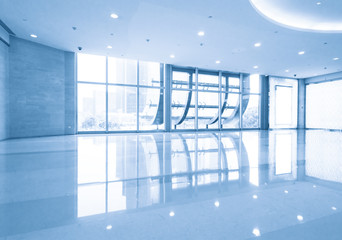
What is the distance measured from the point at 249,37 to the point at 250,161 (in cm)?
574

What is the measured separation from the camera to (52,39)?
26.1ft

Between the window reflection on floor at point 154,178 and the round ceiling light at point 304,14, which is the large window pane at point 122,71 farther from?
the window reflection on floor at point 154,178

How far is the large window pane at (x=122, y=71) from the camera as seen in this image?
1080 centimetres

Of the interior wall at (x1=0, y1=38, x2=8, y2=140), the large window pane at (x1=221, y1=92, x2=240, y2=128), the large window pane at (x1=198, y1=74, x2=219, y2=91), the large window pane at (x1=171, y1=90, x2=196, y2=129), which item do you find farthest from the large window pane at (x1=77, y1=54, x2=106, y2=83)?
the large window pane at (x1=221, y1=92, x2=240, y2=128)

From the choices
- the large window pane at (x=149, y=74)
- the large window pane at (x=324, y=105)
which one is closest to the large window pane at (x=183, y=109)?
the large window pane at (x=149, y=74)

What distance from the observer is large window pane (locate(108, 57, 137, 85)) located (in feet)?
35.4

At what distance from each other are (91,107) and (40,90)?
2.49 meters

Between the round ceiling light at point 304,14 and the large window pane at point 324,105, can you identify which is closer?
the round ceiling light at point 304,14

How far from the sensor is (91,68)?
10.4 meters

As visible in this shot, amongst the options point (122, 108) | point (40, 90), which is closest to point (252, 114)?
point (122, 108)

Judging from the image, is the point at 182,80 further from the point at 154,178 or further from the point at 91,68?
the point at 154,178

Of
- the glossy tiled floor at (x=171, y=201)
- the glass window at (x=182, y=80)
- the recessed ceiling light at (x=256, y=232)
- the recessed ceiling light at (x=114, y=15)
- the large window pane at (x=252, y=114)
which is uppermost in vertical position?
the recessed ceiling light at (x=114, y=15)

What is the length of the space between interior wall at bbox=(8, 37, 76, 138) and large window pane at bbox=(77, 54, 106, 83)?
0.52 meters

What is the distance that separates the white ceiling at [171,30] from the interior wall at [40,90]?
67cm
